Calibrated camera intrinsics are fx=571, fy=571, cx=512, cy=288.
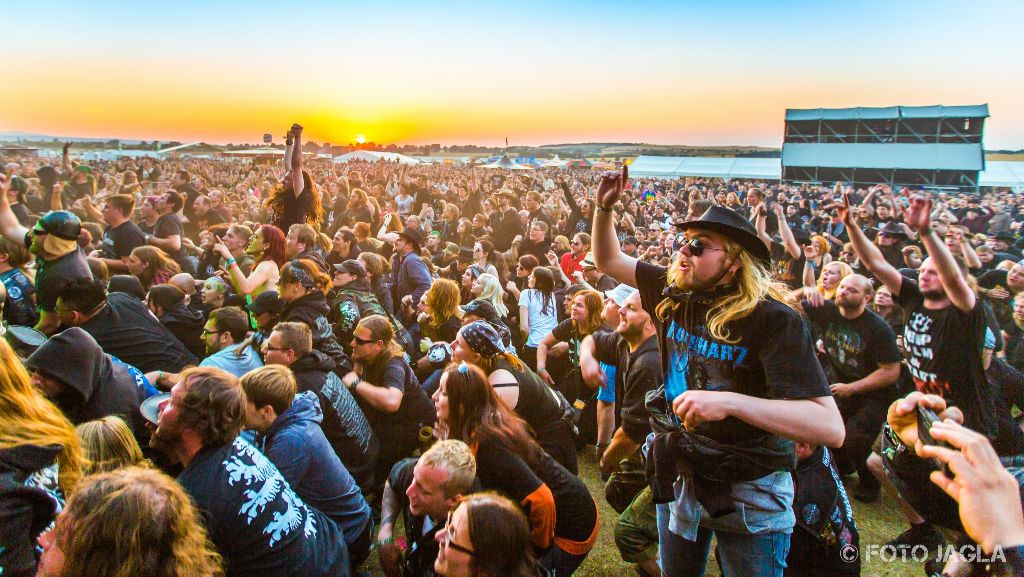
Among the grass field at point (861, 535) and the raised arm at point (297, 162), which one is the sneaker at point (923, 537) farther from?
the raised arm at point (297, 162)

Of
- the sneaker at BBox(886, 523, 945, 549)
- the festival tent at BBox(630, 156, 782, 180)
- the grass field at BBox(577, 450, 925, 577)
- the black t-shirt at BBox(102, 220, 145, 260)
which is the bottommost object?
the grass field at BBox(577, 450, 925, 577)

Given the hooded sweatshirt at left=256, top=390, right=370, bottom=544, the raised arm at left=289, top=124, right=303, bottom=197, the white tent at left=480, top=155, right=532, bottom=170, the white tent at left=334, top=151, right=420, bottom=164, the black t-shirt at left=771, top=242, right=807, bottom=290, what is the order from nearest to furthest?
the hooded sweatshirt at left=256, top=390, right=370, bottom=544
the raised arm at left=289, top=124, right=303, bottom=197
the black t-shirt at left=771, top=242, right=807, bottom=290
the white tent at left=334, top=151, right=420, bottom=164
the white tent at left=480, top=155, right=532, bottom=170

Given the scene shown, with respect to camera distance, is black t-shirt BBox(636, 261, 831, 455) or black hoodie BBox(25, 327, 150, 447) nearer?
black t-shirt BBox(636, 261, 831, 455)

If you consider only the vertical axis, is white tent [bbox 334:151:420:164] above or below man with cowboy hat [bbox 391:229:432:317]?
above

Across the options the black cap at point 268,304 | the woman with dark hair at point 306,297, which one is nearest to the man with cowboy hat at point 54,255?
the black cap at point 268,304

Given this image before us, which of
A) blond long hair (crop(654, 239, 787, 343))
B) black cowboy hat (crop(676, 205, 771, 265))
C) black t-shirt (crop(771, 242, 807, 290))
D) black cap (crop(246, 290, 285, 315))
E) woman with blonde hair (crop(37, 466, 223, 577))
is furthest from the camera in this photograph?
black t-shirt (crop(771, 242, 807, 290))

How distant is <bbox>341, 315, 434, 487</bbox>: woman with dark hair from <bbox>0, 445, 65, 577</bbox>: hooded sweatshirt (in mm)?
1898

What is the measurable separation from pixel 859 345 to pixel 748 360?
2.84 meters

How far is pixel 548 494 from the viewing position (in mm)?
2504


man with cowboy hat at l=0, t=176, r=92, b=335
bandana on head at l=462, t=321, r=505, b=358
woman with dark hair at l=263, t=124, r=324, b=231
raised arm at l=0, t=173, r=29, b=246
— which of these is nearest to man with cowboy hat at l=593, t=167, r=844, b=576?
bandana on head at l=462, t=321, r=505, b=358

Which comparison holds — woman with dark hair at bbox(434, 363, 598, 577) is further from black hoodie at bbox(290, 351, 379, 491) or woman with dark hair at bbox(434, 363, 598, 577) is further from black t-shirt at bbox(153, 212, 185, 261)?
black t-shirt at bbox(153, 212, 185, 261)

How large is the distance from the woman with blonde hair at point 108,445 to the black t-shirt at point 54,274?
Answer: 1985 millimetres

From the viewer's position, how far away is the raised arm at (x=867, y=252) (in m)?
3.39

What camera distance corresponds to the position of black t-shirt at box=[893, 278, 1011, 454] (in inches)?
137
